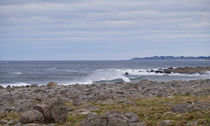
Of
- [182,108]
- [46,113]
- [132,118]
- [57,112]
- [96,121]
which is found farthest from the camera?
[182,108]

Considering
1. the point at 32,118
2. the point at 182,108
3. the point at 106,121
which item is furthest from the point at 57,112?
the point at 182,108

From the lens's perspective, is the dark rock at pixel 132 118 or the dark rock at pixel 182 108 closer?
the dark rock at pixel 132 118

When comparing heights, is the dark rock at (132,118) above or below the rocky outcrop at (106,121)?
below

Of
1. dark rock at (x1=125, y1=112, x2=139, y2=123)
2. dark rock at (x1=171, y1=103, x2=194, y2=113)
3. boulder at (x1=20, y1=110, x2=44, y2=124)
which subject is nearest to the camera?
dark rock at (x1=125, y1=112, x2=139, y2=123)

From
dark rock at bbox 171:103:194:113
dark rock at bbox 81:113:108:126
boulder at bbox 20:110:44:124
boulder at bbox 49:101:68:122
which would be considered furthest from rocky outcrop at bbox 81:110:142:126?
dark rock at bbox 171:103:194:113

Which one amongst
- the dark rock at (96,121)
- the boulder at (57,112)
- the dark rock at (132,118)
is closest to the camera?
the dark rock at (96,121)

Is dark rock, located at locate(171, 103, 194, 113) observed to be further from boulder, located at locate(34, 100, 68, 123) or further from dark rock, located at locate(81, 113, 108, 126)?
A: boulder, located at locate(34, 100, 68, 123)

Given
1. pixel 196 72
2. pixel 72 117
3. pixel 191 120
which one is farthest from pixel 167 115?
pixel 196 72

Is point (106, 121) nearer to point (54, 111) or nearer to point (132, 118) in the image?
point (132, 118)

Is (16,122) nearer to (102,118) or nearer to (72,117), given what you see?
(72,117)

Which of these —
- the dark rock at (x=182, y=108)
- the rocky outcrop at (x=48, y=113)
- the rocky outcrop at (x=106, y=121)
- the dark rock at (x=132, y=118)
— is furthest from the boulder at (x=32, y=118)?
the dark rock at (x=182, y=108)

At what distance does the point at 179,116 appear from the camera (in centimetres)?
1481

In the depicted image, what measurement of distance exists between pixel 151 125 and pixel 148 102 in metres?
7.41

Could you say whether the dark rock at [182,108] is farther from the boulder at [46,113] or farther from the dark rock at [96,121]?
the boulder at [46,113]
